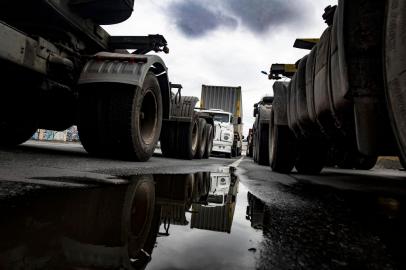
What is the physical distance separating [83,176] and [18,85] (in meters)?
2.10

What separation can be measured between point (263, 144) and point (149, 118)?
9.70 feet

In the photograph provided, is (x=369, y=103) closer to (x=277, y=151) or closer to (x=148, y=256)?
(x=148, y=256)

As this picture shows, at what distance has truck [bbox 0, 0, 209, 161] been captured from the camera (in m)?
3.23

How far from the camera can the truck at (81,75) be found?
3.23 meters

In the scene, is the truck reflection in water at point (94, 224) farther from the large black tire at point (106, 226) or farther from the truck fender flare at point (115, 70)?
the truck fender flare at point (115, 70)

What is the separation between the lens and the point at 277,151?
4270mm

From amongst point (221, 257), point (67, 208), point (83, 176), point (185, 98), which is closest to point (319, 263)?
point (221, 257)

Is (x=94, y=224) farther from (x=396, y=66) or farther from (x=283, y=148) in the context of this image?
(x=283, y=148)

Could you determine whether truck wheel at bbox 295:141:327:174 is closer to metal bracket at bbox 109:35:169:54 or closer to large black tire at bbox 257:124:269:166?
large black tire at bbox 257:124:269:166

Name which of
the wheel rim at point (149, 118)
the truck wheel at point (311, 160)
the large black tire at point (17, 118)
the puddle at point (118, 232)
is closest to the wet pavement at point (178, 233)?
the puddle at point (118, 232)

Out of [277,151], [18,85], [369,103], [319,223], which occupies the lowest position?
[319,223]

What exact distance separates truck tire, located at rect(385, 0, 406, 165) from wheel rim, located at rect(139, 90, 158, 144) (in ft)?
11.2

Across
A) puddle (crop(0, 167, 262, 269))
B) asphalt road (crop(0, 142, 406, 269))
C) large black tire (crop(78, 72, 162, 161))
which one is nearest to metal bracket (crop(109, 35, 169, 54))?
large black tire (crop(78, 72, 162, 161))

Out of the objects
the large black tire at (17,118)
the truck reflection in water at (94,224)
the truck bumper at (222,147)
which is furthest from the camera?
the truck bumper at (222,147)
